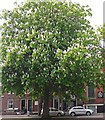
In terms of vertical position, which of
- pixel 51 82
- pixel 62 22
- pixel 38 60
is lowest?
pixel 51 82

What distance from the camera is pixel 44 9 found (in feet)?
33.6

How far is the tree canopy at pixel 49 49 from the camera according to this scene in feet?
30.6

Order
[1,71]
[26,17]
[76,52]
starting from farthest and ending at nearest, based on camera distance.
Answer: [26,17]
[1,71]
[76,52]

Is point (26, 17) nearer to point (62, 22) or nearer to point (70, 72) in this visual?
point (62, 22)

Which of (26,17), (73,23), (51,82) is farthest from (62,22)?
(51,82)

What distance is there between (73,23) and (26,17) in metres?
1.58

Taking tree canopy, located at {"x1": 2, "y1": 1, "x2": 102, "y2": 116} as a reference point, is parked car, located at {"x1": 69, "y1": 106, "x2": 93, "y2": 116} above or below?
below

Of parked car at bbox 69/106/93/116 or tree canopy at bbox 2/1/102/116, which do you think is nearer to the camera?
tree canopy at bbox 2/1/102/116

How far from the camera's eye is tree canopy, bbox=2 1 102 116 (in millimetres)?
9312

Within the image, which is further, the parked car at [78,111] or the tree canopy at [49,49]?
the parked car at [78,111]

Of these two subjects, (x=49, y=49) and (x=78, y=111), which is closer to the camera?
(x=49, y=49)

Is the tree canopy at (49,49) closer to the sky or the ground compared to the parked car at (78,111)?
closer to the sky

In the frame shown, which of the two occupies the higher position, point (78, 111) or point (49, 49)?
point (49, 49)

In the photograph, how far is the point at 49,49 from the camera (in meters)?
9.42
